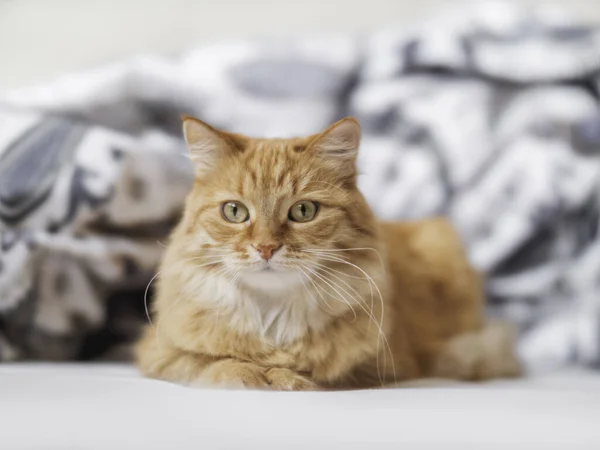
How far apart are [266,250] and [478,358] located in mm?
797

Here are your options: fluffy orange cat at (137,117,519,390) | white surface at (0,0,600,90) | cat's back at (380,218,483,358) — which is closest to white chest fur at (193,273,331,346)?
fluffy orange cat at (137,117,519,390)

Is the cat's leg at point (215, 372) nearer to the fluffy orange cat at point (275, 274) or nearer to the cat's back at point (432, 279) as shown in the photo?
the fluffy orange cat at point (275, 274)

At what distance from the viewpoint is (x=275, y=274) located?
1.21m

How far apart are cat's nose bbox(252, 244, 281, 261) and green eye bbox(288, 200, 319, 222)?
10 cm

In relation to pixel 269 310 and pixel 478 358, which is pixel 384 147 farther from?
pixel 269 310

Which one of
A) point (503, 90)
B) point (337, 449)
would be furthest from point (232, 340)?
point (503, 90)

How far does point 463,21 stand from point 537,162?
0.66 m

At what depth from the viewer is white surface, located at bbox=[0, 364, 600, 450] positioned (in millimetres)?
901

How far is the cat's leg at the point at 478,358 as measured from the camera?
1.61 metres

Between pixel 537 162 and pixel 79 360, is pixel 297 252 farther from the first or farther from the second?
pixel 537 162

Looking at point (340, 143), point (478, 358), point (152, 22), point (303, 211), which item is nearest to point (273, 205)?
point (303, 211)

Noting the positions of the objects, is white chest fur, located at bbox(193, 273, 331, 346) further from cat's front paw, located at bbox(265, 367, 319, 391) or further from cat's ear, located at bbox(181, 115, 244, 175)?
cat's ear, located at bbox(181, 115, 244, 175)

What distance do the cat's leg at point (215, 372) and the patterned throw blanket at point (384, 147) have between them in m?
0.55

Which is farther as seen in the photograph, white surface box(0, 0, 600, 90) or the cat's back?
white surface box(0, 0, 600, 90)
